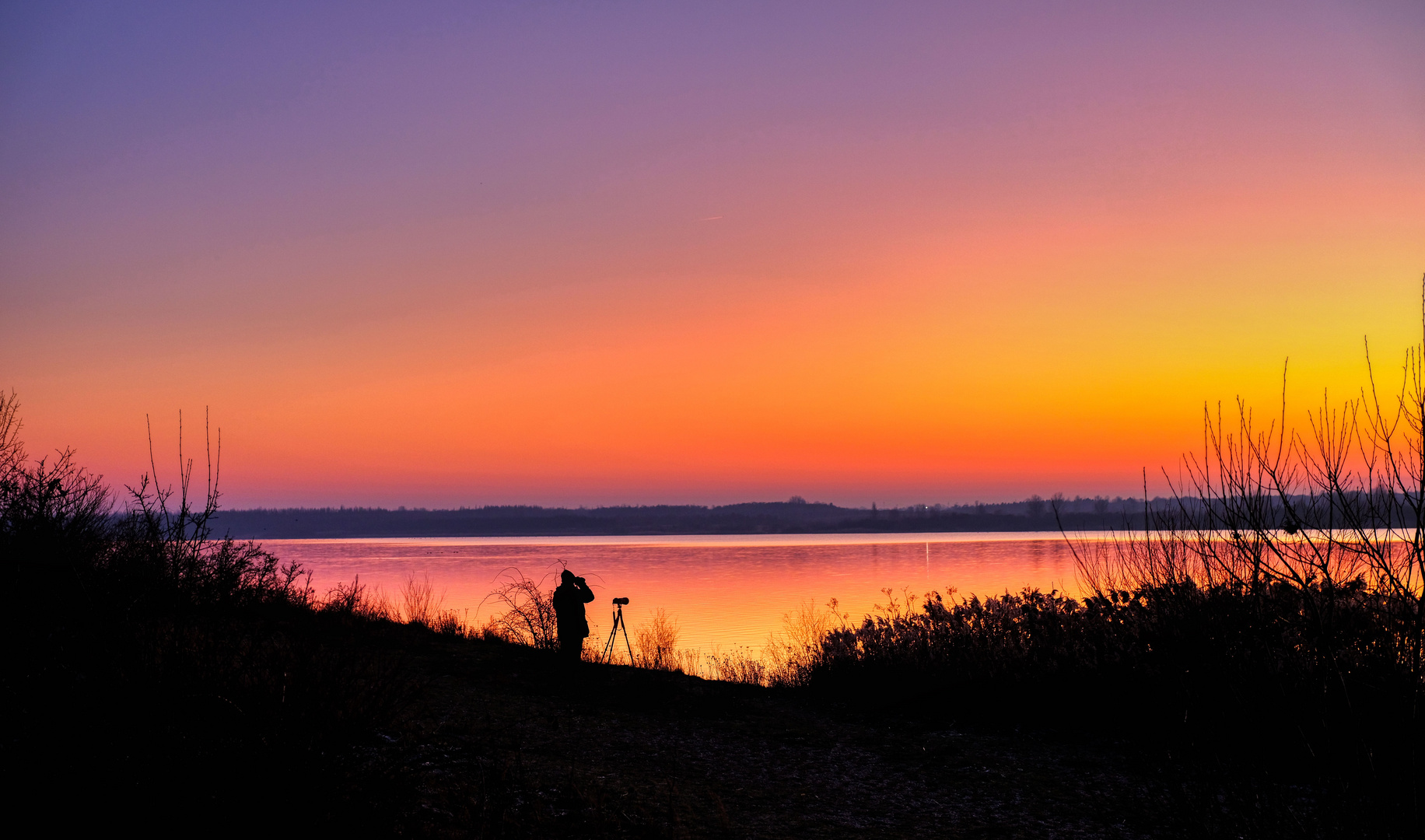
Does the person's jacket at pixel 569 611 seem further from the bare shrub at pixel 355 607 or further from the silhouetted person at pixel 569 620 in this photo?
the bare shrub at pixel 355 607

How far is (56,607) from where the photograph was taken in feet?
29.7

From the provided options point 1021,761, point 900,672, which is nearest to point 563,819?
point 1021,761

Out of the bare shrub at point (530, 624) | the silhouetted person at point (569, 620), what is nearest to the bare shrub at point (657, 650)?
the silhouetted person at point (569, 620)

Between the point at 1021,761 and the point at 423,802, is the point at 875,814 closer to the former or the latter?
the point at 1021,761

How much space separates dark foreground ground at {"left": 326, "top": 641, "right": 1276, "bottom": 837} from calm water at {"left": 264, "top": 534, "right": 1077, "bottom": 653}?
37.4 feet

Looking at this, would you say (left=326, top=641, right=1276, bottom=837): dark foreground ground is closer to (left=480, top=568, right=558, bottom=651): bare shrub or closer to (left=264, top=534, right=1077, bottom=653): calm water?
(left=480, top=568, right=558, bottom=651): bare shrub

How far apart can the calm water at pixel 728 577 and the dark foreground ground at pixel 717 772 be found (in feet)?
37.4

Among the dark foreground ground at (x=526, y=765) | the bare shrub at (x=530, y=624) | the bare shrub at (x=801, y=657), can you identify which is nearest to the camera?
the dark foreground ground at (x=526, y=765)

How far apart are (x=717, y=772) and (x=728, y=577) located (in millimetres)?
46229

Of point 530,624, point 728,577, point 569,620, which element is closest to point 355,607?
point 530,624

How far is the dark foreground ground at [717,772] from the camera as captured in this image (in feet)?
22.9

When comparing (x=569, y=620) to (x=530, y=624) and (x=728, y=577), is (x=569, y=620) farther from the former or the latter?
(x=728, y=577)

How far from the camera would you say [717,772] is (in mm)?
9609

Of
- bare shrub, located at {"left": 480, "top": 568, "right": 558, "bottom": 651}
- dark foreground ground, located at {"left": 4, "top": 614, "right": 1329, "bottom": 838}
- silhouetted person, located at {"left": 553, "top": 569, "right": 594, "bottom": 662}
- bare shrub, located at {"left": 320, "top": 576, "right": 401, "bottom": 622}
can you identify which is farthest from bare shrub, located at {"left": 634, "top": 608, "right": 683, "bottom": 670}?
bare shrub, located at {"left": 320, "top": 576, "right": 401, "bottom": 622}
